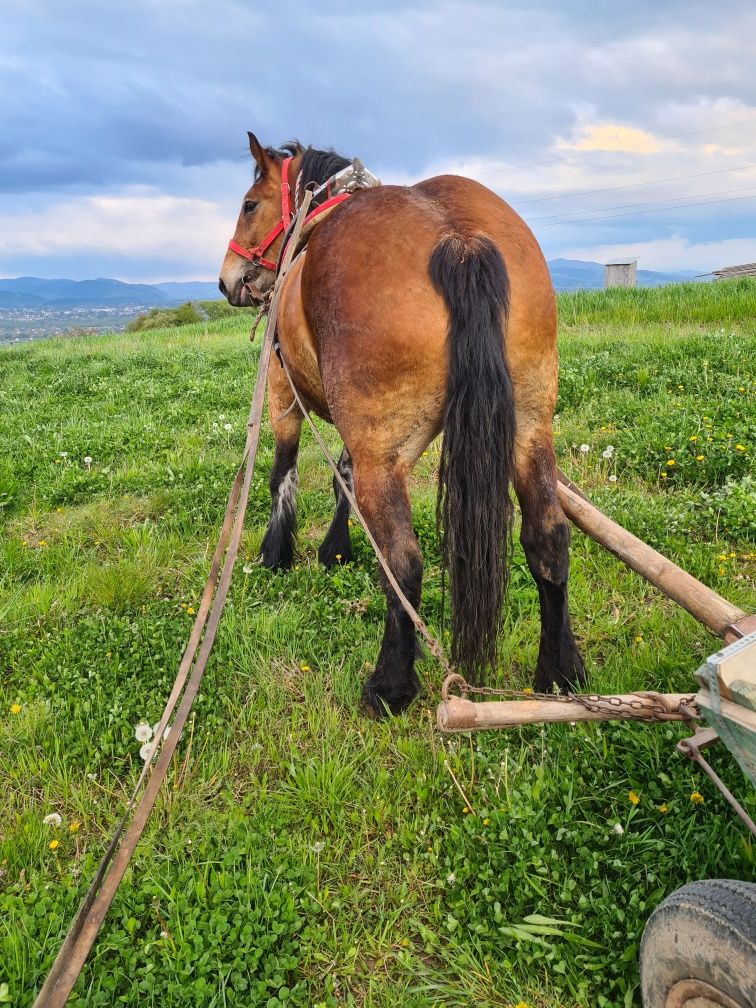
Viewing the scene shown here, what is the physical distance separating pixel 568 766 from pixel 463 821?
0.42 metres

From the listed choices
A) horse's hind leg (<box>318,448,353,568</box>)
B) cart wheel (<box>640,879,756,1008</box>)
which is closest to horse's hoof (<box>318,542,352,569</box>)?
horse's hind leg (<box>318,448,353,568</box>)

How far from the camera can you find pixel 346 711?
114 inches

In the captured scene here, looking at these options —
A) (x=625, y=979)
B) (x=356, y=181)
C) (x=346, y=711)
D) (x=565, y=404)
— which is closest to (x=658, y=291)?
(x=565, y=404)

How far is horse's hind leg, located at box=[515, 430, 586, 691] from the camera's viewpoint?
266cm

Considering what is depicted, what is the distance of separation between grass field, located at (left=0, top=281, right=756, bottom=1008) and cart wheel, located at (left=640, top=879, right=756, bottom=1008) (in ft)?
1.05

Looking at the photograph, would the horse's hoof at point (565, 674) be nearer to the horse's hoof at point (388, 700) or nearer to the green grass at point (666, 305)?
the horse's hoof at point (388, 700)

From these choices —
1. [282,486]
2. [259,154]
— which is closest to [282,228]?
[259,154]

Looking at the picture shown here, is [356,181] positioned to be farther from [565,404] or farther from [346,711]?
[565,404]

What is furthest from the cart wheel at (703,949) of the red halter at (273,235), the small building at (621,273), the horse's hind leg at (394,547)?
the small building at (621,273)

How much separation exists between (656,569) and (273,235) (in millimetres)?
3194

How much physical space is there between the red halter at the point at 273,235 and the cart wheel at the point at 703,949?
368 centimetres

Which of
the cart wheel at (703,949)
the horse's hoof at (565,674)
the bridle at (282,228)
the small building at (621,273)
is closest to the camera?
the cart wheel at (703,949)

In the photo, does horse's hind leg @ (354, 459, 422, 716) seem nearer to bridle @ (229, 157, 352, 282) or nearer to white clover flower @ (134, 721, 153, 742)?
white clover flower @ (134, 721, 153, 742)

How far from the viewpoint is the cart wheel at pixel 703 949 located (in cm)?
126
